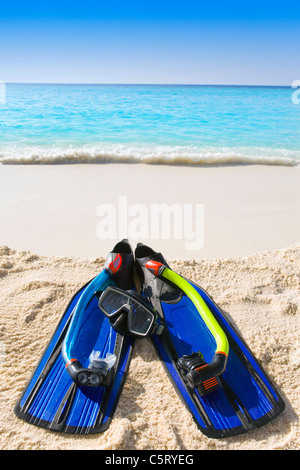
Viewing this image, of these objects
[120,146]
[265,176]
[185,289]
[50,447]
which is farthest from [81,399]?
[120,146]

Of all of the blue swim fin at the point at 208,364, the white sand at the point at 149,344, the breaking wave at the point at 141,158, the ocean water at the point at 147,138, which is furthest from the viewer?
the ocean water at the point at 147,138

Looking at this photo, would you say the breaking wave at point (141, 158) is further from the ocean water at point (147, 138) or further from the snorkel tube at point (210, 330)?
the snorkel tube at point (210, 330)

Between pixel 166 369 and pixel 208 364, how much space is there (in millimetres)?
286

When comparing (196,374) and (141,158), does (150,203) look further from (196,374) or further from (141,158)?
(196,374)

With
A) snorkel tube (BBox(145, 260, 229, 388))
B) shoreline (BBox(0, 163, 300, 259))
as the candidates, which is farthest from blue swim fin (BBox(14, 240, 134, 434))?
shoreline (BBox(0, 163, 300, 259))

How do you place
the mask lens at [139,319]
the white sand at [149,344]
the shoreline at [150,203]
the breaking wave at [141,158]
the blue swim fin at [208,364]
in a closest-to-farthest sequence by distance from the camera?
1. the white sand at [149,344]
2. the blue swim fin at [208,364]
3. the mask lens at [139,319]
4. the shoreline at [150,203]
5. the breaking wave at [141,158]

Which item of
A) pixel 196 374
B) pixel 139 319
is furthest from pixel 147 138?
pixel 196 374

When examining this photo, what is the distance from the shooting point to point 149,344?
7.63 ft

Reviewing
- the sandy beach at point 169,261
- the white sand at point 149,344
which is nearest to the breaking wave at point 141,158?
the sandy beach at point 169,261

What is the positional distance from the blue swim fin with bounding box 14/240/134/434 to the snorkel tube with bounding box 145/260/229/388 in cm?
43

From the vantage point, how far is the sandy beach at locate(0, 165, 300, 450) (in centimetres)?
176

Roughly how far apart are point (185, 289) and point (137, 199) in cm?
252

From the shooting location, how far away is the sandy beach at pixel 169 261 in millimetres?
1765

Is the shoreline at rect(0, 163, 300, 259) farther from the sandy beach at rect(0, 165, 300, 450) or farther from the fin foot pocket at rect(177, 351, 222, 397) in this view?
the fin foot pocket at rect(177, 351, 222, 397)
